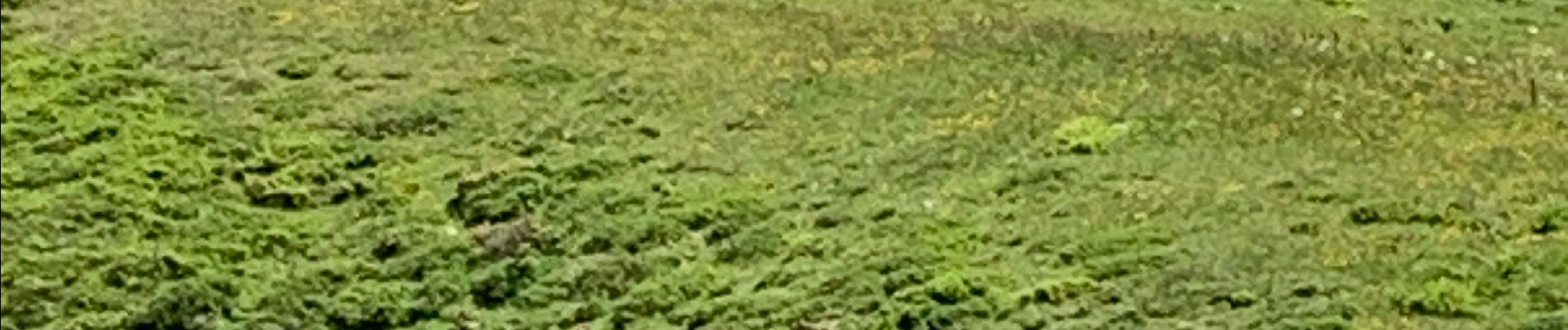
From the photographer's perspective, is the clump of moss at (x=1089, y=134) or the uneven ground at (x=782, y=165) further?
the clump of moss at (x=1089, y=134)

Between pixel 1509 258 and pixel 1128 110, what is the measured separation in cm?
175

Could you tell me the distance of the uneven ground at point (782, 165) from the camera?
7.28 m

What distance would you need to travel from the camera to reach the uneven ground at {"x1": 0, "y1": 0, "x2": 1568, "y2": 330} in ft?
23.9

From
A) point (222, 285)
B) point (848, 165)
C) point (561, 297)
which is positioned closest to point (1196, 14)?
point (848, 165)

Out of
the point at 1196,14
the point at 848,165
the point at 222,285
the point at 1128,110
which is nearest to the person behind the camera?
the point at 222,285

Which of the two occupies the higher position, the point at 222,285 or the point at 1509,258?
the point at 1509,258

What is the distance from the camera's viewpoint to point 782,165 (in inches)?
325

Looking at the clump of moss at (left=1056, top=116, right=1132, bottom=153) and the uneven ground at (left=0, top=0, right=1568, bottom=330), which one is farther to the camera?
the clump of moss at (left=1056, top=116, right=1132, bottom=153)

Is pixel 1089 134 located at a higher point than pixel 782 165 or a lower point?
higher

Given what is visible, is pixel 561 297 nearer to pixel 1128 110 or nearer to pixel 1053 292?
pixel 1053 292

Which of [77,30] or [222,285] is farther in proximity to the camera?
[77,30]

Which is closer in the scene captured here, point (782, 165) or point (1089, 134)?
point (782, 165)

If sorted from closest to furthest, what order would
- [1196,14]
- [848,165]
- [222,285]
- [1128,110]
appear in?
[222,285] → [848,165] → [1128,110] → [1196,14]

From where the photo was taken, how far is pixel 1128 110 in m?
8.81
